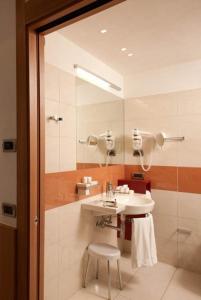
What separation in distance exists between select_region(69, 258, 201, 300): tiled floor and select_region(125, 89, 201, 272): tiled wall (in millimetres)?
183

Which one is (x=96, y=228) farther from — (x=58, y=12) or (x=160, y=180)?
(x=58, y=12)

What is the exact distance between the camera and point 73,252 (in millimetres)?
1923

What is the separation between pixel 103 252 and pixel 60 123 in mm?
1213

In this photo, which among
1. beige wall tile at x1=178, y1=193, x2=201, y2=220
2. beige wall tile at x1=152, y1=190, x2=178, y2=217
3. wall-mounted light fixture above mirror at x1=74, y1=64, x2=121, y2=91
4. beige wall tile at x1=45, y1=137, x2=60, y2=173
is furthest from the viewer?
beige wall tile at x1=152, y1=190, x2=178, y2=217

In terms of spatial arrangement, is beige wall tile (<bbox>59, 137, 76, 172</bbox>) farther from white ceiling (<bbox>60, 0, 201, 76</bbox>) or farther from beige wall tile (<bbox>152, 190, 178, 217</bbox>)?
beige wall tile (<bbox>152, 190, 178, 217</bbox>)

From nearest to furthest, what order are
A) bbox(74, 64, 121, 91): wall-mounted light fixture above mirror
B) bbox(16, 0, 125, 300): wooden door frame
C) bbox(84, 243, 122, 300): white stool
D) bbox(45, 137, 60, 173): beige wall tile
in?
1. bbox(16, 0, 125, 300): wooden door frame
2. bbox(45, 137, 60, 173): beige wall tile
3. bbox(84, 243, 122, 300): white stool
4. bbox(74, 64, 121, 91): wall-mounted light fixture above mirror

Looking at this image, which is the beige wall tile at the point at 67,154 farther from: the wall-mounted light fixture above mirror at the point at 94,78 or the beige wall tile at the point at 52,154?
the wall-mounted light fixture above mirror at the point at 94,78

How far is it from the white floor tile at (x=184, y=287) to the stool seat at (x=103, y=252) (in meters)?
0.57

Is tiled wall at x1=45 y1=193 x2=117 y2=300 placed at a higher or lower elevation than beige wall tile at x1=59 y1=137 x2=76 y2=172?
lower

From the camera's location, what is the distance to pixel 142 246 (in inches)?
80.0

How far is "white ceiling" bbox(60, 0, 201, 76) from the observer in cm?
149

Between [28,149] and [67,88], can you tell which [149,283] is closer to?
[28,149]

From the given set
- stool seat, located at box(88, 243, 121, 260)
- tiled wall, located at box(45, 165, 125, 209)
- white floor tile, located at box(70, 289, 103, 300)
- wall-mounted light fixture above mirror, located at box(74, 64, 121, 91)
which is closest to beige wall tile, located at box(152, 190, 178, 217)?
tiled wall, located at box(45, 165, 125, 209)

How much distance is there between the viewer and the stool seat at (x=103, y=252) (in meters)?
1.92
